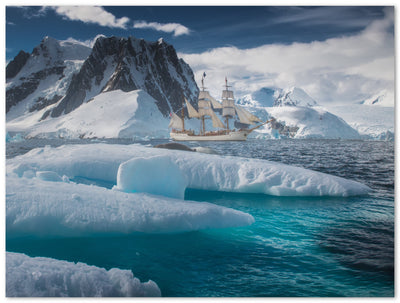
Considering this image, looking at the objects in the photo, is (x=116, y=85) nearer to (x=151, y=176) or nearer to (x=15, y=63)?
(x=15, y=63)

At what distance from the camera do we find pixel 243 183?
757 centimetres

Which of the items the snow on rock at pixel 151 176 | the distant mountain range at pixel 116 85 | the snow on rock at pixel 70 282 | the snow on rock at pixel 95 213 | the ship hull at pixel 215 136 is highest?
the distant mountain range at pixel 116 85

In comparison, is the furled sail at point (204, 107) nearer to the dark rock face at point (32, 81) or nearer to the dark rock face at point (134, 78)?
the dark rock face at point (134, 78)

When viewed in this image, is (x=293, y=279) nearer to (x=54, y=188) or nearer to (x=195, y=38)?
(x=54, y=188)

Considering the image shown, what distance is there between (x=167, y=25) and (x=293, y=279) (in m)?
4.96

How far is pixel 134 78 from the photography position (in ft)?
340

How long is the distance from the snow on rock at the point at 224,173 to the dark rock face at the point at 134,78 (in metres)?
88.9

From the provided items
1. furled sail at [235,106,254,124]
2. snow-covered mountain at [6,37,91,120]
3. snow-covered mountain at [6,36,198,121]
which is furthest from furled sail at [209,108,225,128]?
snow-covered mountain at [6,37,91,120]

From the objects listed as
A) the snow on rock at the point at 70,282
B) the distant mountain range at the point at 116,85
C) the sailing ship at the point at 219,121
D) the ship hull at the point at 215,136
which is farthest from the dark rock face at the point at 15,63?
the distant mountain range at the point at 116,85

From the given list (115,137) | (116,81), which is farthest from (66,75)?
(115,137)

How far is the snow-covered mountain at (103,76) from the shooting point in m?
96.7

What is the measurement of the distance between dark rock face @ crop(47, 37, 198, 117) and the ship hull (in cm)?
2953

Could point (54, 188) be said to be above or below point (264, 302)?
above

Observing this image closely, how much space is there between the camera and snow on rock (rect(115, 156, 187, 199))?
5340 millimetres
